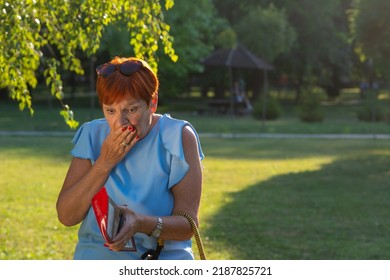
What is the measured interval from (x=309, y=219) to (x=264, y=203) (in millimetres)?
1730

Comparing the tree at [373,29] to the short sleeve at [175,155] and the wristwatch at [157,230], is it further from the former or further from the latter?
the wristwatch at [157,230]

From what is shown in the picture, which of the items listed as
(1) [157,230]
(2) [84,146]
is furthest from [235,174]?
(1) [157,230]

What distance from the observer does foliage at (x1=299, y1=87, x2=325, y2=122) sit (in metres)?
35.4

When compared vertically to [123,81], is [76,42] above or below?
below

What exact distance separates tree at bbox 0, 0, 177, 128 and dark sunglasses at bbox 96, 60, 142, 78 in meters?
3.31

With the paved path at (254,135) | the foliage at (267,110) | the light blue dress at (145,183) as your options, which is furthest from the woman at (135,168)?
the foliage at (267,110)

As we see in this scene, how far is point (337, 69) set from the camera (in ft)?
185

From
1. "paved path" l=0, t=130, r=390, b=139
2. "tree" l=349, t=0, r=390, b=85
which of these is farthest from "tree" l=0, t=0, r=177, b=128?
"paved path" l=0, t=130, r=390, b=139

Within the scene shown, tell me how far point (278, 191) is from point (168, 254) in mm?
11777

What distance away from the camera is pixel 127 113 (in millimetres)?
3205

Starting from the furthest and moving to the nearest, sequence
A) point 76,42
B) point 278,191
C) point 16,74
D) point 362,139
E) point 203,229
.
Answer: point 362,139, point 278,191, point 203,229, point 76,42, point 16,74

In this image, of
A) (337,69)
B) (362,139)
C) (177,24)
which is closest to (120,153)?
(362,139)

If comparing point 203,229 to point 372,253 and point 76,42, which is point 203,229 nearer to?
point 372,253

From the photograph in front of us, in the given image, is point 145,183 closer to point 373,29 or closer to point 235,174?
point 235,174
